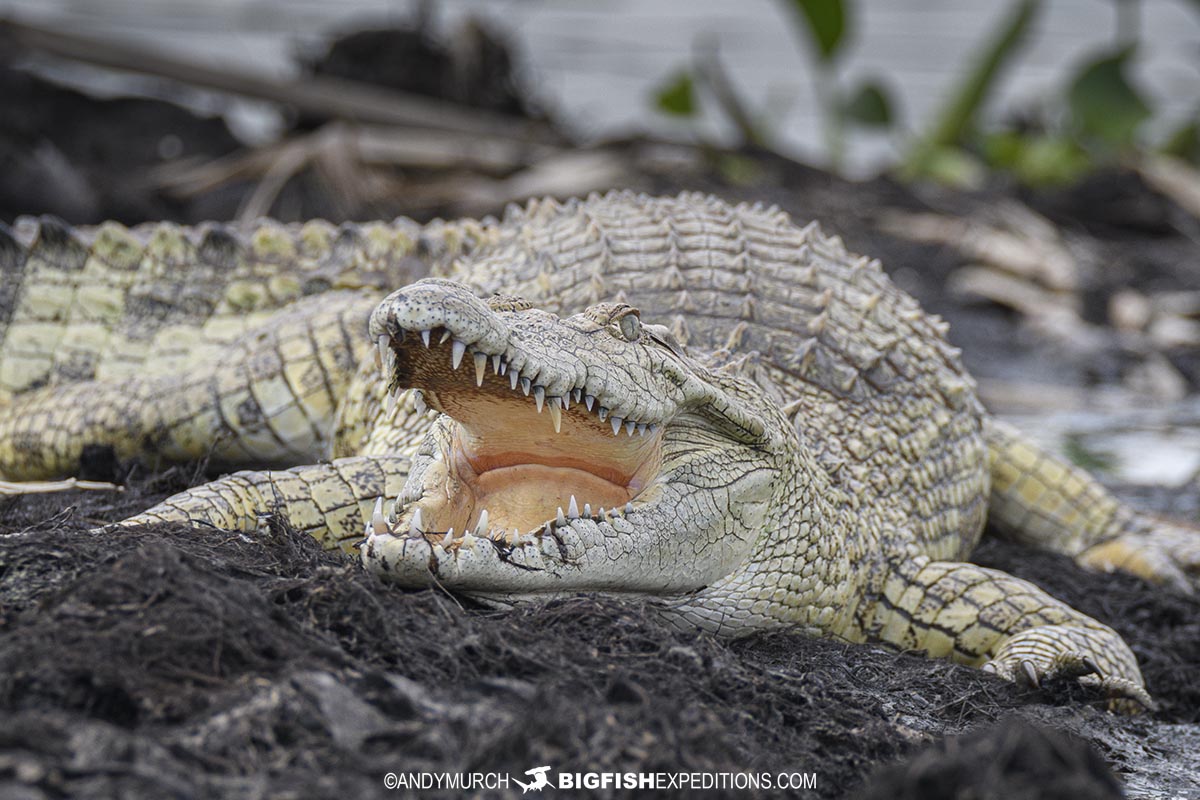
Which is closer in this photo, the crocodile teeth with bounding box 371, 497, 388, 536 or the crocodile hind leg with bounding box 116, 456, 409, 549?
the crocodile teeth with bounding box 371, 497, 388, 536

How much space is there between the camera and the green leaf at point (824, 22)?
41.7 ft

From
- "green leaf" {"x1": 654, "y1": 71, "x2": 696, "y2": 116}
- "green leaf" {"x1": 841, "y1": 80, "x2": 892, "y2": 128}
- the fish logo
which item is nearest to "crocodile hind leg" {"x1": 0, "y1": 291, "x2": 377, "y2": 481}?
the fish logo

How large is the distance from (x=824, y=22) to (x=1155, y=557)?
9.13m

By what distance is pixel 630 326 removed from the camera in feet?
9.78

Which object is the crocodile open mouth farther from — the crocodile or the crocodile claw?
the crocodile claw

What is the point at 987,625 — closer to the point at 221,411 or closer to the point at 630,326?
the point at 630,326

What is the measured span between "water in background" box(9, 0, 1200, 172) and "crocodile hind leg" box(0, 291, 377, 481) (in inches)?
429

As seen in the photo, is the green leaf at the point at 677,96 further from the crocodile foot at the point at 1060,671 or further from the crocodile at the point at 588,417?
the crocodile foot at the point at 1060,671

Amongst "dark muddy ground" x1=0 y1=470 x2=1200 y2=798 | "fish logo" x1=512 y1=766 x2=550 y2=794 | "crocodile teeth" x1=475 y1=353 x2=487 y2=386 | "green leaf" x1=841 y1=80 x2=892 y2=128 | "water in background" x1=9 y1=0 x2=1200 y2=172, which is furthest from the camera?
"water in background" x1=9 y1=0 x2=1200 y2=172

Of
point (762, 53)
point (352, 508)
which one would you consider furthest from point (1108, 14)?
point (352, 508)

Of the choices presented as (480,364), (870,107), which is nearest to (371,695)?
(480,364)

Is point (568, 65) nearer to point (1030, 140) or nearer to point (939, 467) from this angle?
point (1030, 140)

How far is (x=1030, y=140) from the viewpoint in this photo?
15.8m

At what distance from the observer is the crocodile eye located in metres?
2.97
